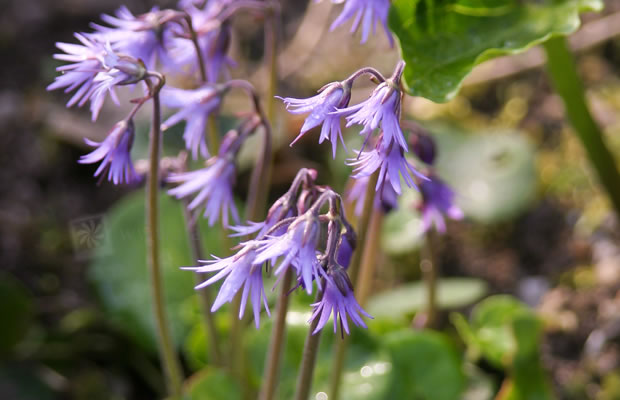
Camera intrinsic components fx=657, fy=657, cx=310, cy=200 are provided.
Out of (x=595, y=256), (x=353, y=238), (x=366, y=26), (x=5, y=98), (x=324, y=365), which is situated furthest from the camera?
(x=5, y=98)

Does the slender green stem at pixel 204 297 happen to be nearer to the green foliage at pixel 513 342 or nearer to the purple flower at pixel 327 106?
the purple flower at pixel 327 106

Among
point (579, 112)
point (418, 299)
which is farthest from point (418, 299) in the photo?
point (579, 112)

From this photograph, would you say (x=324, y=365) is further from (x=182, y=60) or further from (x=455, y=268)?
(x=455, y=268)

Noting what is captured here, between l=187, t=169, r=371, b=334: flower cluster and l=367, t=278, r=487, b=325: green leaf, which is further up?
l=187, t=169, r=371, b=334: flower cluster

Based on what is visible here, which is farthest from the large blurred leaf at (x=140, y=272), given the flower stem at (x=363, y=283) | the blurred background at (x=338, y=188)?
the flower stem at (x=363, y=283)

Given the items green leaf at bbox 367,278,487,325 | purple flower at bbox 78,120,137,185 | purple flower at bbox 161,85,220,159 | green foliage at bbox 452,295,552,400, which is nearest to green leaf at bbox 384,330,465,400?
green foliage at bbox 452,295,552,400

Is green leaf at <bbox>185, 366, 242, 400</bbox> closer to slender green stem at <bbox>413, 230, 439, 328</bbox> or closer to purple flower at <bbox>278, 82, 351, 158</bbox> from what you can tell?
slender green stem at <bbox>413, 230, 439, 328</bbox>

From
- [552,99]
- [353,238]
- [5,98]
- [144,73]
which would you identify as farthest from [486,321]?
[5,98]
